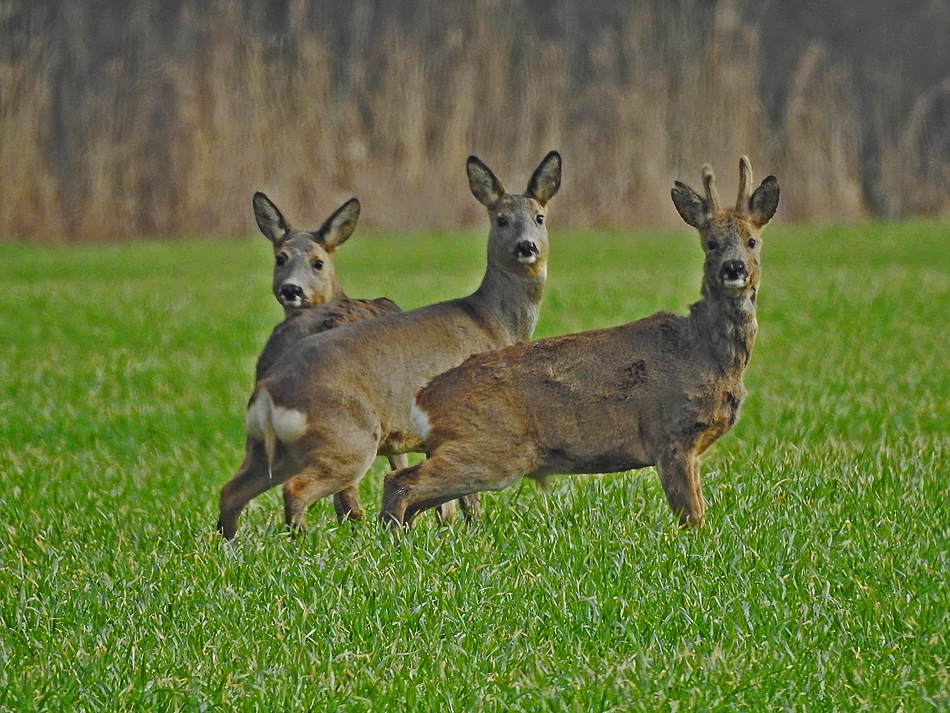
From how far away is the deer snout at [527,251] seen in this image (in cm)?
601

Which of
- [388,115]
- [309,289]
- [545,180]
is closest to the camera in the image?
[545,180]

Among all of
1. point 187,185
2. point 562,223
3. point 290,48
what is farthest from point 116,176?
point 562,223

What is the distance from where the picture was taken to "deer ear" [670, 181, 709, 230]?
16.6 ft

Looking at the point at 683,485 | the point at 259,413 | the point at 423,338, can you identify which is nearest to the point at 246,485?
the point at 259,413

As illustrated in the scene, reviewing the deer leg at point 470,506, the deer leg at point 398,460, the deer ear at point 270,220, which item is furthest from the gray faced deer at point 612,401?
the deer ear at point 270,220

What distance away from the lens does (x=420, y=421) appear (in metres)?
5.00

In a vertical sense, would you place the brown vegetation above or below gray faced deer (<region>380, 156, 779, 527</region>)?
above

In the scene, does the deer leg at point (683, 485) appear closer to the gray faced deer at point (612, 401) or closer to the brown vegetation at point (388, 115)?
the gray faced deer at point (612, 401)

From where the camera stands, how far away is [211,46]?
2041 cm

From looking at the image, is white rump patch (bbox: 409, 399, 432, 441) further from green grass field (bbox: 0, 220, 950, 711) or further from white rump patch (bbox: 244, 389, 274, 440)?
white rump patch (bbox: 244, 389, 274, 440)

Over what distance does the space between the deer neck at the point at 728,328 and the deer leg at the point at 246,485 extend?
1495 millimetres

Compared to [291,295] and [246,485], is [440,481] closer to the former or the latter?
[246,485]

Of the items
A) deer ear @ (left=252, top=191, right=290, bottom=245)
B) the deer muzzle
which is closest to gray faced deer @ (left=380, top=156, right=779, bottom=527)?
the deer muzzle

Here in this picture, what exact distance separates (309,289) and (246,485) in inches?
54.5
